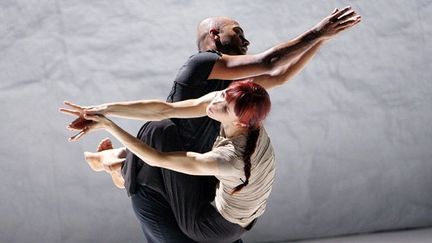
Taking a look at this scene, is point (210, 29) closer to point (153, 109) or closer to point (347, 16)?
point (153, 109)

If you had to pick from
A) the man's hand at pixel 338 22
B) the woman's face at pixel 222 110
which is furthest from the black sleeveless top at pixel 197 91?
the man's hand at pixel 338 22

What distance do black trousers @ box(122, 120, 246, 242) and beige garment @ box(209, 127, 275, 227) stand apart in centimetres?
6

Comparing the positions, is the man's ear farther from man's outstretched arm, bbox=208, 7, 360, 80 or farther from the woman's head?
the woman's head

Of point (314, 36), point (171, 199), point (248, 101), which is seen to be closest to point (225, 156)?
point (248, 101)

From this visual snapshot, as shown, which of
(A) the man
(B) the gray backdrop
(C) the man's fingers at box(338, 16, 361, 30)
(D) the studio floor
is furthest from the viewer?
(D) the studio floor

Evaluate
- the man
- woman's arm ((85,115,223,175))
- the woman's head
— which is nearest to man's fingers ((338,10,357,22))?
the man

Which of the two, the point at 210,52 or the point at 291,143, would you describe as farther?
the point at 291,143

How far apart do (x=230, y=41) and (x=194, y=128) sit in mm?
357

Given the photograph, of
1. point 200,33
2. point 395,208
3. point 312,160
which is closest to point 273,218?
point 312,160

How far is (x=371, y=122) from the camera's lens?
535 centimetres

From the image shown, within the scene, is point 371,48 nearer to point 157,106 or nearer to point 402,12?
point 402,12

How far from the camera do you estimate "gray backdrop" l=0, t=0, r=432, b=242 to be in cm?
489

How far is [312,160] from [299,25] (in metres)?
0.82

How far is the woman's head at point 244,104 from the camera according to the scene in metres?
2.83
